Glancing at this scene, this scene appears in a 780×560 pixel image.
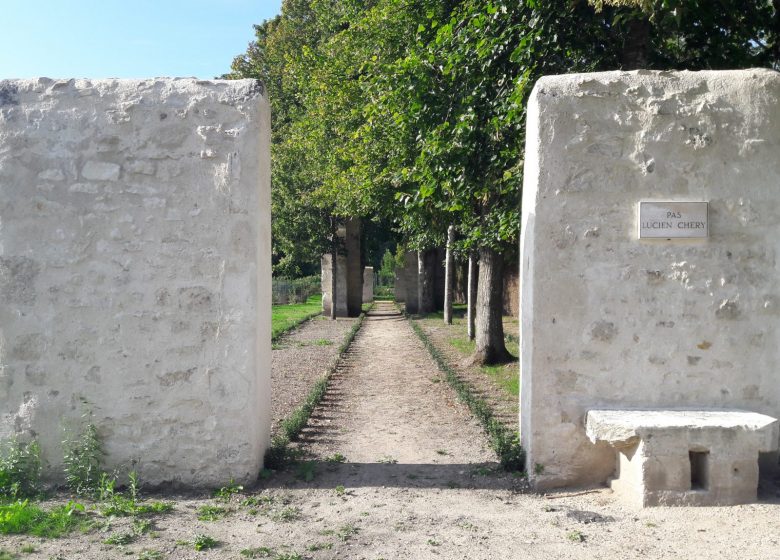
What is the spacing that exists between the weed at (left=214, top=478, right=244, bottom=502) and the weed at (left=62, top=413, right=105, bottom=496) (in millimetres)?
873

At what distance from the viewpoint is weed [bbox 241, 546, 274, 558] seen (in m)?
3.83

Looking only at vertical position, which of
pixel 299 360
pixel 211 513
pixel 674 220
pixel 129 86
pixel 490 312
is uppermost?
pixel 129 86

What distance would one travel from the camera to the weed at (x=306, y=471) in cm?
518

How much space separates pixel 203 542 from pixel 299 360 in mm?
8477

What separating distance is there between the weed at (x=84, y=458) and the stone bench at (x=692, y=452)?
361 cm

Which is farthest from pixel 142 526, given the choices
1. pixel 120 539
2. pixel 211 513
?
pixel 211 513

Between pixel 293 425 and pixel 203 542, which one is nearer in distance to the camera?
pixel 203 542

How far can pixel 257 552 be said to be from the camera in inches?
152

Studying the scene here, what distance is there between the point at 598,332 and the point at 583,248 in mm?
627

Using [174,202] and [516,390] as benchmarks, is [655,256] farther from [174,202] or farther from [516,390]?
[516,390]

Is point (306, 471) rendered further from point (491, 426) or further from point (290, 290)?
point (290, 290)

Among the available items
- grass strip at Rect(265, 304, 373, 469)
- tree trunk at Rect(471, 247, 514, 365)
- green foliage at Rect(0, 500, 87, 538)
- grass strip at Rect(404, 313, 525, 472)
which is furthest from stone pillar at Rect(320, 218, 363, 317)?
green foliage at Rect(0, 500, 87, 538)

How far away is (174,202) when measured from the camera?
491 cm

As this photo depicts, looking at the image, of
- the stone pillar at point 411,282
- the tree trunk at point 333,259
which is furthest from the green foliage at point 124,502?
the stone pillar at point 411,282
